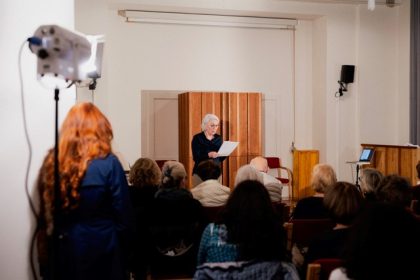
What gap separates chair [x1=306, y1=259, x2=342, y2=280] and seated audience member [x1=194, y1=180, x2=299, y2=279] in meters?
0.07

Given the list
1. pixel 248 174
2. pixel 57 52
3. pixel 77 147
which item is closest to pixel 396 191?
pixel 248 174

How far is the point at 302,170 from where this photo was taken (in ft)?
29.0

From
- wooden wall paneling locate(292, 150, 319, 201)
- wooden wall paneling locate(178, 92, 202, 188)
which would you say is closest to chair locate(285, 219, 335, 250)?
wooden wall paneling locate(178, 92, 202, 188)

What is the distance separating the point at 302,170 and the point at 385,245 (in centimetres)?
728

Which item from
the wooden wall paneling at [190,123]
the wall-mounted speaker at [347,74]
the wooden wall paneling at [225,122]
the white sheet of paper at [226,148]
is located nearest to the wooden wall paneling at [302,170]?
the wall-mounted speaker at [347,74]

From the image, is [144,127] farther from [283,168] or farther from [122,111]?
[283,168]

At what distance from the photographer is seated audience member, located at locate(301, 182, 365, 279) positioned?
8.23 ft

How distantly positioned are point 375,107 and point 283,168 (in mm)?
2104

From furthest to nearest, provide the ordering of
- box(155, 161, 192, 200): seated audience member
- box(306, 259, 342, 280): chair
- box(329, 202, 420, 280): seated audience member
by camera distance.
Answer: box(155, 161, 192, 200): seated audience member → box(306, 259, 342, 280): chair → box(329, 202, 420, 280): seated audience member

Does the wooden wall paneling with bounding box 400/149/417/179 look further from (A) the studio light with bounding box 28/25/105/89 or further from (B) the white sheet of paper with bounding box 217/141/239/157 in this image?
(A) the studio light with bounding box 28/25/105/89

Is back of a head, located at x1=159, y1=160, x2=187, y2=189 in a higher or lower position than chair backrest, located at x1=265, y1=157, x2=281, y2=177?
higher

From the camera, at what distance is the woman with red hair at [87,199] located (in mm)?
2266

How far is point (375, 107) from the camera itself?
29.0 feet

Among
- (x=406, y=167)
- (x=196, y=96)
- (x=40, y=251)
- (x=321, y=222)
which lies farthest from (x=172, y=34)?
(x=40, y=251)
